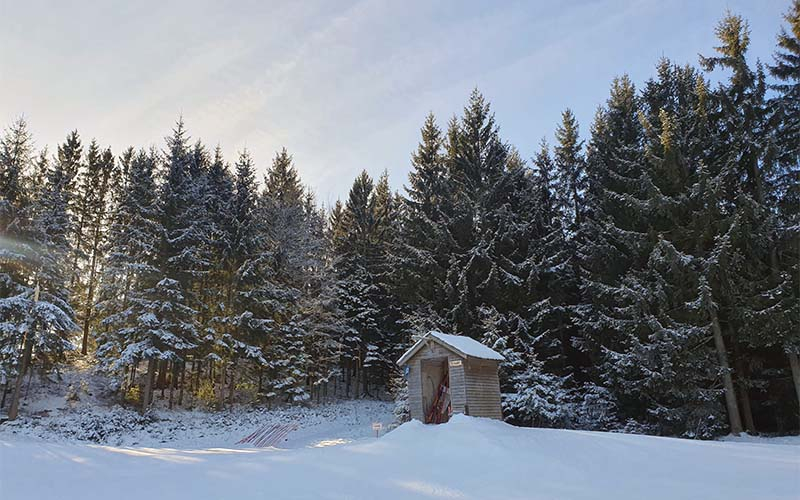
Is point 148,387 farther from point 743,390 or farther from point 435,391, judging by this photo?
point 743,390

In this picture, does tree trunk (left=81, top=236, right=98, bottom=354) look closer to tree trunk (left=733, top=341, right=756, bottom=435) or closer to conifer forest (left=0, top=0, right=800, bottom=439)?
conifer forest (left=0, top=0, right=800, bottom=439)

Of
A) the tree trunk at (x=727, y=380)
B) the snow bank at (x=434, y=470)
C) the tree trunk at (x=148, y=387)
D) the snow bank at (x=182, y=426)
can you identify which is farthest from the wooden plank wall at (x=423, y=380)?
the tree trunk at (x=148, y=387)

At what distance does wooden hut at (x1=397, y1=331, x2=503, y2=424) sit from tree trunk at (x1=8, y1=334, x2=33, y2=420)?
14529 mm

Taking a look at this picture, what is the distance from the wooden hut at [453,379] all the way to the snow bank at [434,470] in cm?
270

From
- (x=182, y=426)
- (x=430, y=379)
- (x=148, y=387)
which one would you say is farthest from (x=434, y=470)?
(x=148, y=387)

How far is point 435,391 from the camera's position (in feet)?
57.0

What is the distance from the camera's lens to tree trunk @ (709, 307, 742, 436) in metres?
15.7

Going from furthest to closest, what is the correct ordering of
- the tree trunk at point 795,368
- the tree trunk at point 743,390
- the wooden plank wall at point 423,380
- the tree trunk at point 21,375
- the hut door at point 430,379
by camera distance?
the tree trunk at point 21,375, the tree trunk at point 743,390, the hut door at point 430,379, the tree trunk at point 795,368, the wooden plank wall at point 423,380

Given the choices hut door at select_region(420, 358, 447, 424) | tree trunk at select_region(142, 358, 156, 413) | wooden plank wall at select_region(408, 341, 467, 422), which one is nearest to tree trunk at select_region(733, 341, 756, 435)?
wooden plank wall at select_region(408, 341, 467, 422)

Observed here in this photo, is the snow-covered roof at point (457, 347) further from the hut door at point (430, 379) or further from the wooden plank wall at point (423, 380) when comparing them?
the hut door at point (430, 379)

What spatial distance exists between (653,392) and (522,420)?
5.09 meters

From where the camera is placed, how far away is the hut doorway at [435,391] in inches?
642

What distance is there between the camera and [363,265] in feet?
102

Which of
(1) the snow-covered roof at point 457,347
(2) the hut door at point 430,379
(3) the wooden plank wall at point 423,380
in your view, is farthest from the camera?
(2) the hut door at point 430,379
